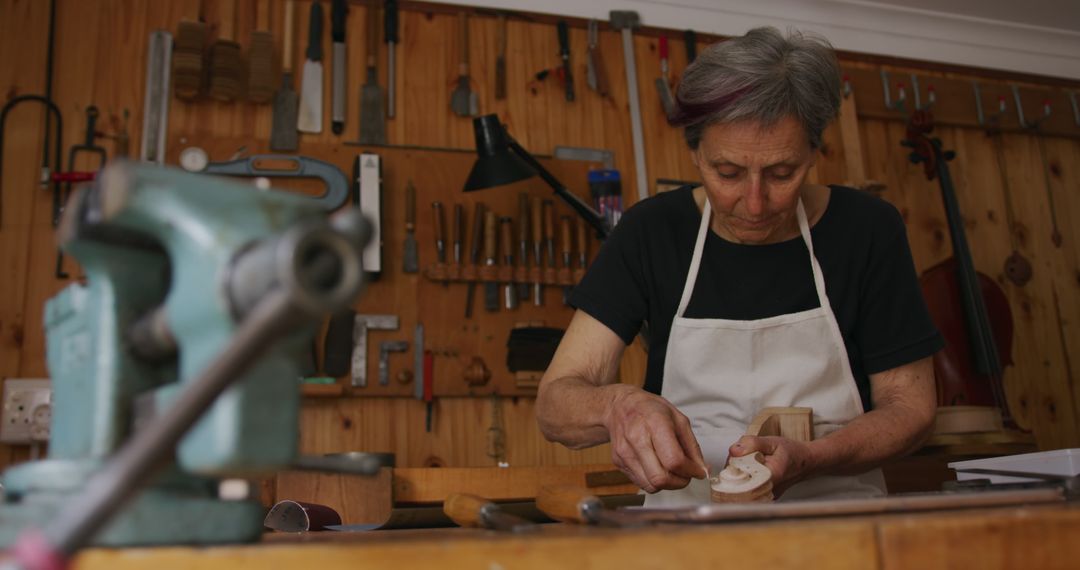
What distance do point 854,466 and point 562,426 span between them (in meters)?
0.56

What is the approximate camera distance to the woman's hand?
4.49ft

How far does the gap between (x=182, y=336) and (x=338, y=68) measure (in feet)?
10.7

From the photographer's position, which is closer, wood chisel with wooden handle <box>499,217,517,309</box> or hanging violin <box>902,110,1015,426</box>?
hanging violin <box>902,110,1015,426</box>

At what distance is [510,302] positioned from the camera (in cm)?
370

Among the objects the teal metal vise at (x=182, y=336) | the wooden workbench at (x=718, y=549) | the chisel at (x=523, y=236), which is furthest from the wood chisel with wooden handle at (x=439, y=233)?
the wooden workbench at (x=718, y=549)

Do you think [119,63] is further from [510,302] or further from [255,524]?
[255,524]

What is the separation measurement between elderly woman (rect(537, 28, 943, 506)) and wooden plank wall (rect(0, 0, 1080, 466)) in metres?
1.68

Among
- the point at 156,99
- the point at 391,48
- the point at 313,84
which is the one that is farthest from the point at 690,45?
the point at 156,99

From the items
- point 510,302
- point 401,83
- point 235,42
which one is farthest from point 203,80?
point 510,302

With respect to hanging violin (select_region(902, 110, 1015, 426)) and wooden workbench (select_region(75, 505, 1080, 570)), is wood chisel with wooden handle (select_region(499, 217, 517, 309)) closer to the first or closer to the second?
hanging violin (select_region(902, 110, 1015, 426))

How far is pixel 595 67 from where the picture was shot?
13.4 ft

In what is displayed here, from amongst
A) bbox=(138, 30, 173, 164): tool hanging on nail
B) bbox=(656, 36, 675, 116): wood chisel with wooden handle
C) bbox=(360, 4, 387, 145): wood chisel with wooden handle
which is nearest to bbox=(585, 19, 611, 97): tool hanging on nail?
bbox=(656, 36, 675, 116): wood chisel with wooden handle

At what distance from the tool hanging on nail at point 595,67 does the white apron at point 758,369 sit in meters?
2.25

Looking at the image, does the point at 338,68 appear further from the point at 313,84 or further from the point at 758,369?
the point at 758,369
